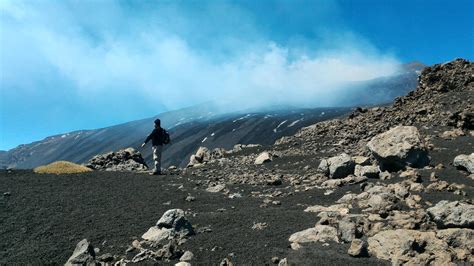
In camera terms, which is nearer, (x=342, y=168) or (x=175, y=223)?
(x=175, y=223)

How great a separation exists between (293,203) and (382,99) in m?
142

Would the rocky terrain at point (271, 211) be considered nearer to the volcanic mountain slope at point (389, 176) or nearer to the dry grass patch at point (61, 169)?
the volcanic mountain slope at point (389, 176)

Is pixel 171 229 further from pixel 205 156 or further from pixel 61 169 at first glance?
pixel 205 156

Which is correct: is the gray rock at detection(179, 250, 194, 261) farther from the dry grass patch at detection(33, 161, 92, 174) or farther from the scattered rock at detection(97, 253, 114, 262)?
the dry grass patch at detection(33, 161, 92, 174)

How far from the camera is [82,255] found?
810cm

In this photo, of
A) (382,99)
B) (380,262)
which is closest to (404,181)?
(380,262)

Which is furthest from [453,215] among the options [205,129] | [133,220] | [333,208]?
[205,129]

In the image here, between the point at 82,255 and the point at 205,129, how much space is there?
104111 millimetres

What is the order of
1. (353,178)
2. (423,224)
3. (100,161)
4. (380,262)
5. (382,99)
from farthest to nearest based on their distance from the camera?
(382,99)
(100,161)
(353,178)
(423,224)
(380,262)


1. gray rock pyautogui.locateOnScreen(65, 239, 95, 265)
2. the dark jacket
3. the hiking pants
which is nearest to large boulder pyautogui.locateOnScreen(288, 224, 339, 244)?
gray rock pyautogui.locateOnScreen(65, 239, 95, 265)

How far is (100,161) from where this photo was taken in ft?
93.6

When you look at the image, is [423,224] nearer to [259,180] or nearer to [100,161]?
[259,180]

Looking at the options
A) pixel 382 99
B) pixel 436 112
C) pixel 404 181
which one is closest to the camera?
pixel 404 181

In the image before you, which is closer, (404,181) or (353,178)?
(404,181)
